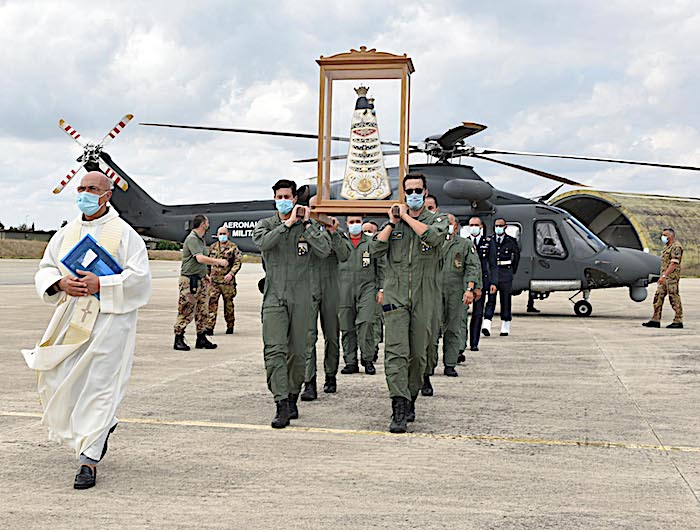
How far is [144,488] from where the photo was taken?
4.17 m

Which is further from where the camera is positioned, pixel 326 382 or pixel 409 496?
pixel 326 382

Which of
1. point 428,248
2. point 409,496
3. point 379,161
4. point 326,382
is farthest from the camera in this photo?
point 326,382

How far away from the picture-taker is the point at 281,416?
18.7 ft

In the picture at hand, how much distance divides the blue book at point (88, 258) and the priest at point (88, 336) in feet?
0.14

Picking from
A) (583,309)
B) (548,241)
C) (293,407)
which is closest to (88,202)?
(293,407)

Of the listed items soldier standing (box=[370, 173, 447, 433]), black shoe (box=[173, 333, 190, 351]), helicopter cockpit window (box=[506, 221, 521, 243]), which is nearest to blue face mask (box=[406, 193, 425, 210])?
soldier standing (box=[370, 173, 447, 433])

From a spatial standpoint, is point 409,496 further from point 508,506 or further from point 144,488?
point 144,488

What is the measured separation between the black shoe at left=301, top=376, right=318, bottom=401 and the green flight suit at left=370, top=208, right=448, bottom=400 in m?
1.39

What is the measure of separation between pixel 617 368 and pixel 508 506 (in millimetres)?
5443

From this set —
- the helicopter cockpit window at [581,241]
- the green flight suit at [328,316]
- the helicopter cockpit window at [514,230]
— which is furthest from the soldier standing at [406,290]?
the helicopter cockpit window at [581,241]

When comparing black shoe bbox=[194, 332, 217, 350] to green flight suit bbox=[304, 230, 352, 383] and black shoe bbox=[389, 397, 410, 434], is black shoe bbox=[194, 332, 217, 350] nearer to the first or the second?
green flight suit bbox=[304, 230, 352, 383]

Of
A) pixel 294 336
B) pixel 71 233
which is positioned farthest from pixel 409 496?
pixel 71 233

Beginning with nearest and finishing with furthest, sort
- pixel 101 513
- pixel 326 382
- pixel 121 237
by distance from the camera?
pixel 101 513, pixel 121 237, pixel 326 382

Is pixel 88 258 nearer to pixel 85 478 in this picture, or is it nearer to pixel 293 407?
pixel 85 478
